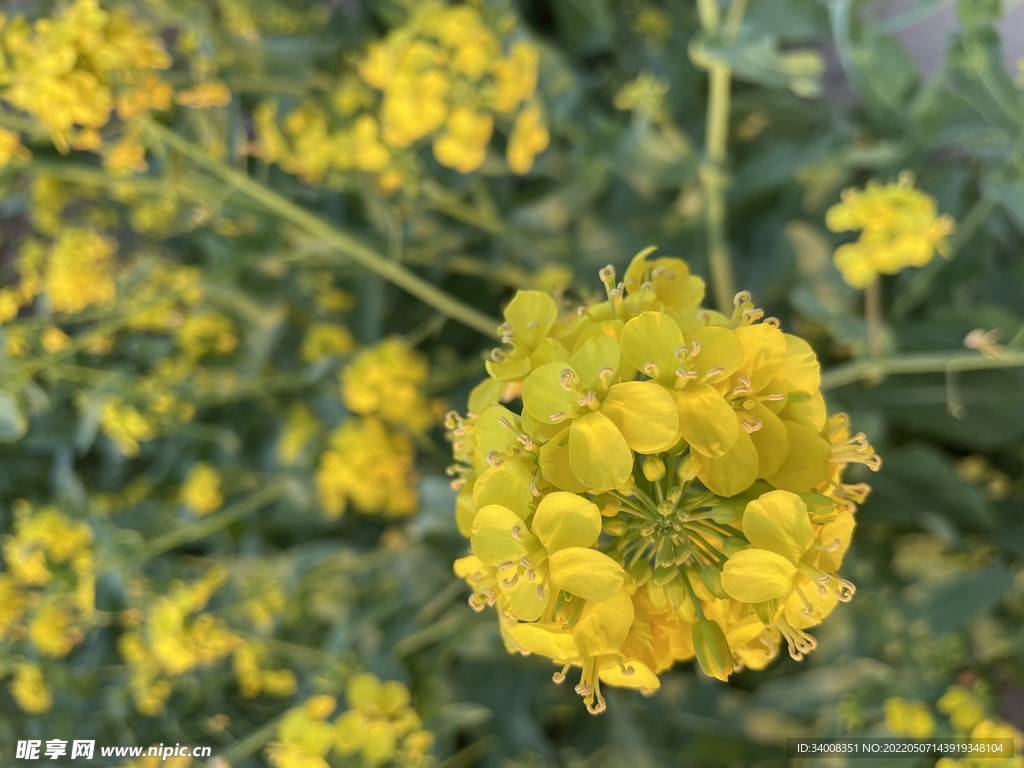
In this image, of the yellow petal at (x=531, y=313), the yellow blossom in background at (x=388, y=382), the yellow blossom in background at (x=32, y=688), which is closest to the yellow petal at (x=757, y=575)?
the yellow petal at (x=531, y=313)

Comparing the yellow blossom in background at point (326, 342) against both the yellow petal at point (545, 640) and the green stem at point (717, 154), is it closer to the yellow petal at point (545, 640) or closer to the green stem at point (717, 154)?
the green stem at point (717, 154)

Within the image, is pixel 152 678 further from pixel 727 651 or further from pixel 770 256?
pixel 770 256

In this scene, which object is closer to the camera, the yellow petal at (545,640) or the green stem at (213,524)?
the yellow petal at (545,640)

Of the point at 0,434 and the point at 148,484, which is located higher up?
the point at 0,434

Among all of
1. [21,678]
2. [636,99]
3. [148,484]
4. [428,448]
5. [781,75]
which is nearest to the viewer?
[781,75]

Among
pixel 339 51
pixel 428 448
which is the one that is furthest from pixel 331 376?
pixel 339 51

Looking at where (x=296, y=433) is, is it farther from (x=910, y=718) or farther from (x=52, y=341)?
(x=910, y=718)

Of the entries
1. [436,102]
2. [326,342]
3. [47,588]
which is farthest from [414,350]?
[47,588]
